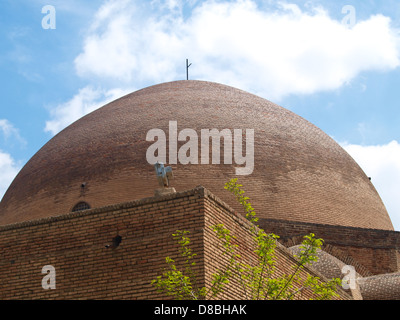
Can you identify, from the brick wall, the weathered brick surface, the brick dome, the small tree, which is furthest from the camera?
the brick dome

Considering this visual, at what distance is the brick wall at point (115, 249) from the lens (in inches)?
266

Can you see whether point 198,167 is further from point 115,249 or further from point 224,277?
point 224,277

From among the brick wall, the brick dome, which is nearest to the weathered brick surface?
the brick dome

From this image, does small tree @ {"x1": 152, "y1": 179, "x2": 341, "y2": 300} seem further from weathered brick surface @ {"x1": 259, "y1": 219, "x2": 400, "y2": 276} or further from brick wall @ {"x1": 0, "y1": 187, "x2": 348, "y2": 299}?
weathered brick surface @ {"x1": 259, "y1": 219, "x2": 400, "y2": 276}

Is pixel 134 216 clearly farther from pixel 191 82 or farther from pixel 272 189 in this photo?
pixel 191 82

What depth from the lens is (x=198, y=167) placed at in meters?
12.2

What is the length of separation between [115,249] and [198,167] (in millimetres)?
5291

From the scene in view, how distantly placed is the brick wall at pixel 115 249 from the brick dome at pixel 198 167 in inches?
178

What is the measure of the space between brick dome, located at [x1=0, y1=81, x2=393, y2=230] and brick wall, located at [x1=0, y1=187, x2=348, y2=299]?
453 centimetres

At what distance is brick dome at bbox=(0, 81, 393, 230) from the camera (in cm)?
1220

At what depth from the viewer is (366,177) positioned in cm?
1464

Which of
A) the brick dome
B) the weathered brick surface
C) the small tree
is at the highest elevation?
the brick dome

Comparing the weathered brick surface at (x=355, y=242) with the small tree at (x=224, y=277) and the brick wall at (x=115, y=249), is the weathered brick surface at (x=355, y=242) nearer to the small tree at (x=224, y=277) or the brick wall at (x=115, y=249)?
the brick wall at (x=115, y=249)
